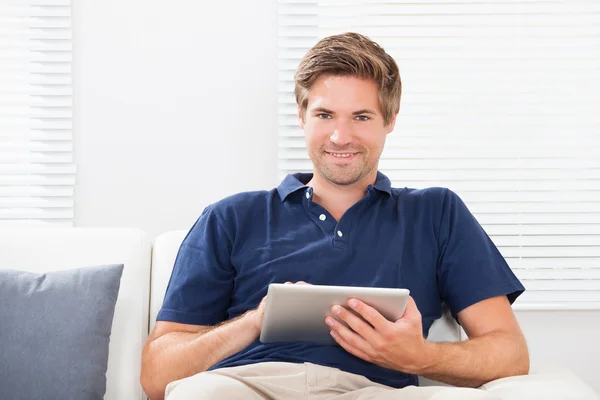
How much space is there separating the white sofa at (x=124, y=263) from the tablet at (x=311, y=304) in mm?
440

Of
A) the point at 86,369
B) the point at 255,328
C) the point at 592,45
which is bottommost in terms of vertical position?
the point at 86,369

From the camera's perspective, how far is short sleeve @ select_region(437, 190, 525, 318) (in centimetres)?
189

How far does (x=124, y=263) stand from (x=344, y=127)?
0.69 metres

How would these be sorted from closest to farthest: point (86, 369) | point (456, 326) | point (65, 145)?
point (86, 369) → point (456, 326) → point (65, 145)

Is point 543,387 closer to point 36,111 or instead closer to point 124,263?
point 124,263

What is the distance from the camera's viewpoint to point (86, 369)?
185 cm

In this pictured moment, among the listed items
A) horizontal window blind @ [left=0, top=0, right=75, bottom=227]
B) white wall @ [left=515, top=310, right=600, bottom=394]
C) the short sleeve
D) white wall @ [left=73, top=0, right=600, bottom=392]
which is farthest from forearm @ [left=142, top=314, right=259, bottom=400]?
white wall @ [left=515, top=310, right=600, bottom=394]

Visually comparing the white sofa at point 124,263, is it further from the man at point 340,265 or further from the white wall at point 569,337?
the white wall at point 569,337

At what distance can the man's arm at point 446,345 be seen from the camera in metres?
1.63

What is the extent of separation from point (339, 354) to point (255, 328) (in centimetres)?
21

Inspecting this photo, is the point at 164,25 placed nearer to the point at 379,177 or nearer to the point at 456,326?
the point at 379,177

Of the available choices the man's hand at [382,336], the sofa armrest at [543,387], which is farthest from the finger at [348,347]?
the sofa armrest at [543,387]

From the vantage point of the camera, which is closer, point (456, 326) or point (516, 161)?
point (456, 326)

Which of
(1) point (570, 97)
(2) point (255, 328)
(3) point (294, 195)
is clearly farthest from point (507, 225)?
(2) point (255, 328)
